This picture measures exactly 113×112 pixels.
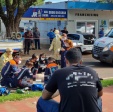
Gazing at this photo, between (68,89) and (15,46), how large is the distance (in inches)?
567

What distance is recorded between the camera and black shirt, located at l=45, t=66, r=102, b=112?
3.55 metres

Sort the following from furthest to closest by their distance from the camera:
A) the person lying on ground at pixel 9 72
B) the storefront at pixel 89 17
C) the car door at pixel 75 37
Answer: the storefront at pixel 89 17 → the car door at pixel 75 37 → the person lying on ground at pixel 9 72

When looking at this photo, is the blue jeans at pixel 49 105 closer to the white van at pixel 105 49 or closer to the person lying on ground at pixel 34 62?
the person lying on ground at pixel 34 62

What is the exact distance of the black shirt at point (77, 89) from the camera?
3555 mm

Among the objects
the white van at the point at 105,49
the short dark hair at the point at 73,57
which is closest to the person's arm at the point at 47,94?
the short dark hair at the point at 73,57

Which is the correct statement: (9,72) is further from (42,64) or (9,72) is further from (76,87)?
(76,87)

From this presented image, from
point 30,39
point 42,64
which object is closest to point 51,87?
point 42,64

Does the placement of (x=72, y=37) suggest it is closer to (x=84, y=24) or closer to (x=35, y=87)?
(x=84, y=24)

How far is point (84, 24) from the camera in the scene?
92.3 ft

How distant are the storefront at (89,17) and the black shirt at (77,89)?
2297cm

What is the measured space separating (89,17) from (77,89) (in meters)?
25.2

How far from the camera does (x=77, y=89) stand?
3.55m

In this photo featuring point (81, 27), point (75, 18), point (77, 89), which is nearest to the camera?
point (77, 89)

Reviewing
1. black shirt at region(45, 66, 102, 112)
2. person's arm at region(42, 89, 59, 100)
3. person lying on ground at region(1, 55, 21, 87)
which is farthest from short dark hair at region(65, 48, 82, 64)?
person lying on ground at region(1, 55, 21, 87)
